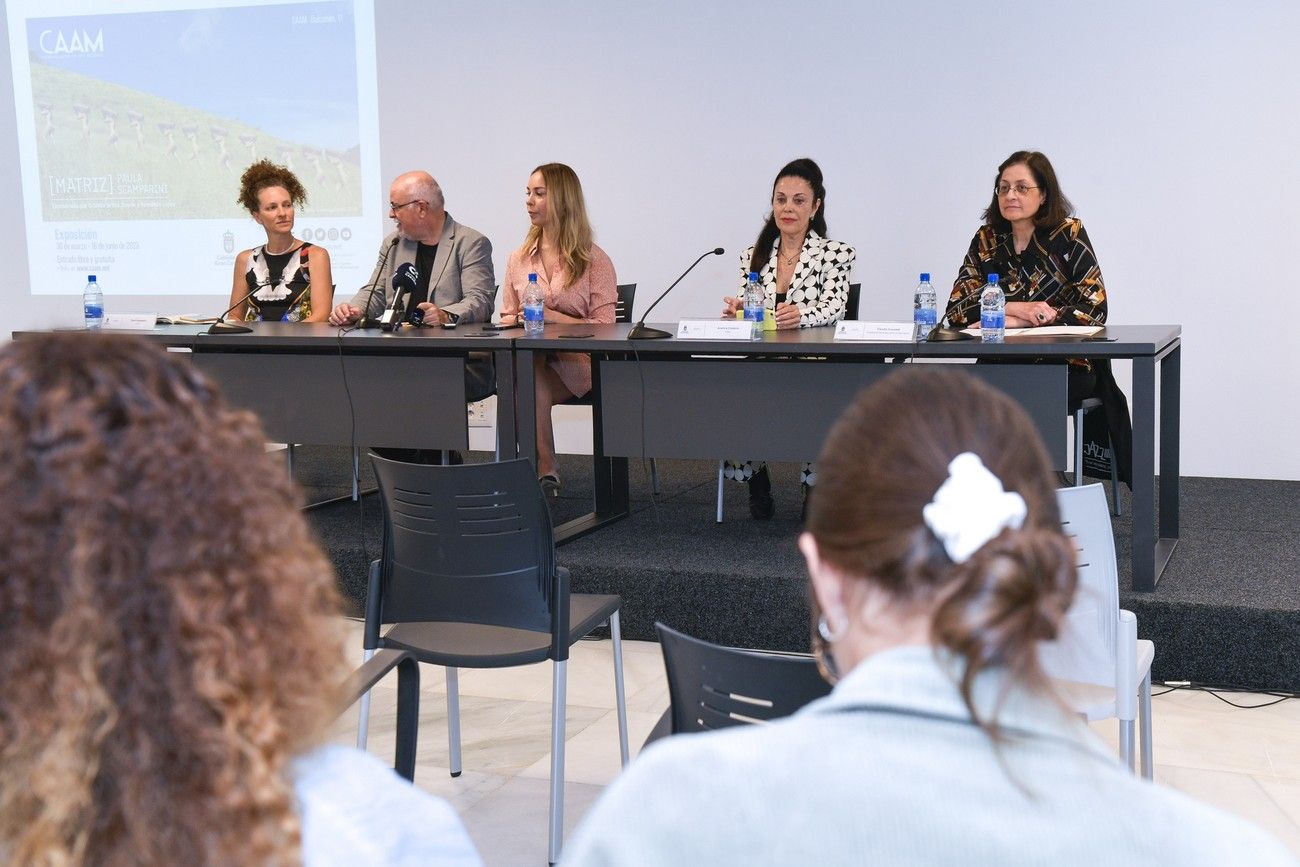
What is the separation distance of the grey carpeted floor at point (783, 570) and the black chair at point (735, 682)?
4.09 ft

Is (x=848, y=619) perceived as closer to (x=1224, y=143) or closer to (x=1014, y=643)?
(x=1014, y=643)

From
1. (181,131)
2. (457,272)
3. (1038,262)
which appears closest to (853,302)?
(1038,262)

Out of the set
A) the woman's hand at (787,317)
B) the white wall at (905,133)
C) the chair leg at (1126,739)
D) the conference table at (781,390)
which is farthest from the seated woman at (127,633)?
the white wall at (905,133)

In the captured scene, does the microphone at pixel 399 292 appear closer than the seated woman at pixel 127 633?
No

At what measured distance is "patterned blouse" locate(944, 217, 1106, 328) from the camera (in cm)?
370

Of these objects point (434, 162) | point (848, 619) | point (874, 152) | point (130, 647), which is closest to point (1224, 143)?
point (874, 152)

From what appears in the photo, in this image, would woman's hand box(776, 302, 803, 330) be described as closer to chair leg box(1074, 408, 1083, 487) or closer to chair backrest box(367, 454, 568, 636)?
chair leg box(1074, 408, 1083, 487)

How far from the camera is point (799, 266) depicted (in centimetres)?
405

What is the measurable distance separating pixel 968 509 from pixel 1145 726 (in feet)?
5.42

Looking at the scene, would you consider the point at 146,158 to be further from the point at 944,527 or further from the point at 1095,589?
the point at 944,527

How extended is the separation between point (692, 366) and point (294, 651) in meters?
2.76

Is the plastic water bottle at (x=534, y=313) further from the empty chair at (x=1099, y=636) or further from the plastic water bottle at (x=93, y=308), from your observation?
the empty chair at (x=1099, y=636)

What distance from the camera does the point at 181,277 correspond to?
5.91m

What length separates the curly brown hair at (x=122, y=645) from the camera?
0.60m
